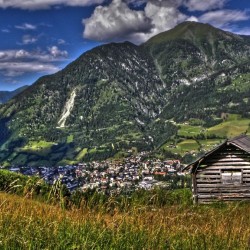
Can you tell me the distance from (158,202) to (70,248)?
228 cm

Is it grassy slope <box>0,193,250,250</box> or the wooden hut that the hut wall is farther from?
grassy slope <box>0,193,250,250</box>

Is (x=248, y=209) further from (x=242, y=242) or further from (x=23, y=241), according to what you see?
(x=23, y=241)

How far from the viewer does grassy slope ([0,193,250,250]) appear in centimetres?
489

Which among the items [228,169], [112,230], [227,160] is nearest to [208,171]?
[228,169]

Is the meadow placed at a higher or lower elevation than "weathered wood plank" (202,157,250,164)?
lower

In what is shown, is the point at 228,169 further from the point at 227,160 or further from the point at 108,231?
the point at 108,231

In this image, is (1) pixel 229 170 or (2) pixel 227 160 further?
(1) pixel 229 170

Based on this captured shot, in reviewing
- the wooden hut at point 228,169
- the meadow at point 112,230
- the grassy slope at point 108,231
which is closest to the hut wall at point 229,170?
the wooden hut at point 228,169

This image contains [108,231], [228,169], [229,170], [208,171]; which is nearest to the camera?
[108,231]

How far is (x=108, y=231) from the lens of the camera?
5469 millimetres

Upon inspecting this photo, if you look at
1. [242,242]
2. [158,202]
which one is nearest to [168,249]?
[242,242]

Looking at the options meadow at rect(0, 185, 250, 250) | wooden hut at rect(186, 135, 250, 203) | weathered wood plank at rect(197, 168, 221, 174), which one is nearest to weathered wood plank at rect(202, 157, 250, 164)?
wooden hut at rect(186, 135, 250, 203)

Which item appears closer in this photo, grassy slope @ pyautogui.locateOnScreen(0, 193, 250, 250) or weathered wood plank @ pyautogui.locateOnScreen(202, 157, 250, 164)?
grassy slope @ pyautogui.locateOnScreen(0, 193, 250, 250)

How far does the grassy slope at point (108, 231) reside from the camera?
16.0 ft
